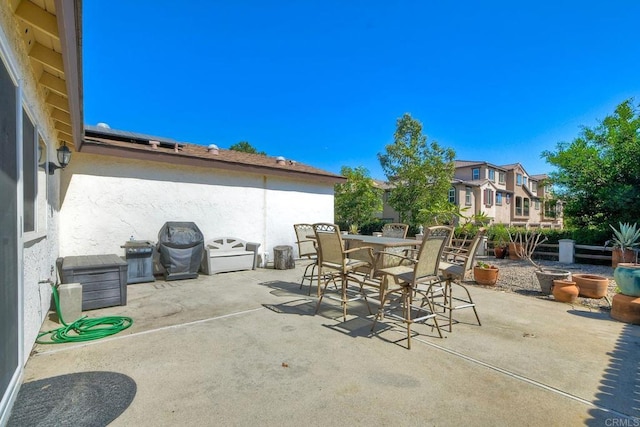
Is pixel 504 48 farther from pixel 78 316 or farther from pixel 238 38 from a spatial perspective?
pixel 78 316

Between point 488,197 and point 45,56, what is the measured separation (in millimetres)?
29764

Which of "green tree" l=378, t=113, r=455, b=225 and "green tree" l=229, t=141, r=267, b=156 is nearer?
"green tree" l=378, t=113, r=455, b=225

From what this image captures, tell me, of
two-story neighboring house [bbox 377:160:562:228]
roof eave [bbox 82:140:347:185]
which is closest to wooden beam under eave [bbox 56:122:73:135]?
roof eave [bbox 82:140:347:185]

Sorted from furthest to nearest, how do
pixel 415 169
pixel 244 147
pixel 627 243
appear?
pixel 244 147, pixel 415 169, pixel 627 243

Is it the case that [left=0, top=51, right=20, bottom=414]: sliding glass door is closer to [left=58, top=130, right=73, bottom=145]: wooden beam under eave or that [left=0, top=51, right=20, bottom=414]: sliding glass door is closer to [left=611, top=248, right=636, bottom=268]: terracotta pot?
[left=58, top=130, right=73, bottom=145]: wooden beam under eave

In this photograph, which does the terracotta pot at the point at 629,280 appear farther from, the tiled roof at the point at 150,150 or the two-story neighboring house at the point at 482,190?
the two-story neighboring house at the point at 482,190

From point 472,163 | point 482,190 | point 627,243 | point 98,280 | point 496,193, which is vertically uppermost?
point 472,163

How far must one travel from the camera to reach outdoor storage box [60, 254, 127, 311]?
4.38 meters

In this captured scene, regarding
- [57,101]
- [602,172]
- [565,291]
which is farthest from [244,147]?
[565,291]

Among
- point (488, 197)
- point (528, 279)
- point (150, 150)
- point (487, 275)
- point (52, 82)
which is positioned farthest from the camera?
point (488, 197)

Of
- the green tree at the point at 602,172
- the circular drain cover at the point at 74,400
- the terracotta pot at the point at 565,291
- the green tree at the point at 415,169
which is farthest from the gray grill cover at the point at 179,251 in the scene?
the green tree at the point at 602,172

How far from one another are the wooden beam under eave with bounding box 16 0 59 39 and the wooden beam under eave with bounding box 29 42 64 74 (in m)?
0.64

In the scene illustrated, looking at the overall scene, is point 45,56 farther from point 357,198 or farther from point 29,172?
point 357,198

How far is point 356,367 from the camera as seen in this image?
2764mm
